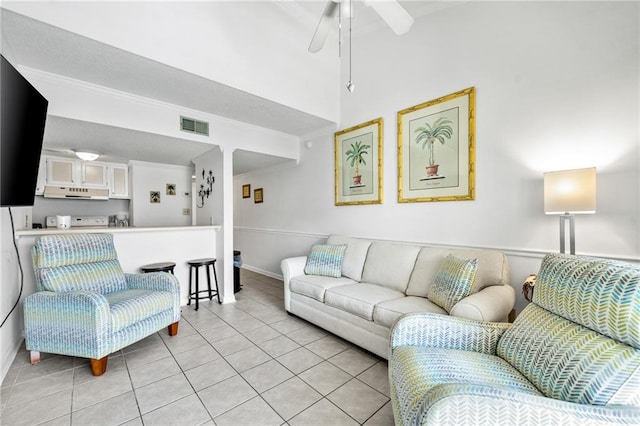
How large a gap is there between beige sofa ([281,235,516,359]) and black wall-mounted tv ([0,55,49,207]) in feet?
7.37

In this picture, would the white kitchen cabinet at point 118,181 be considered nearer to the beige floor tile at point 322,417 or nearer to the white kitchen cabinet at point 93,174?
the white kitchen cabinet at point 93,174

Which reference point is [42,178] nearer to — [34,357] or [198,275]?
[198,275]

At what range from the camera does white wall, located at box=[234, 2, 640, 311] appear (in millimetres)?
1879

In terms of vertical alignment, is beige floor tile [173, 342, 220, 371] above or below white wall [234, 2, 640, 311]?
below

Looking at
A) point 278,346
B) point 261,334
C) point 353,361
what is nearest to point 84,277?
point 261,334

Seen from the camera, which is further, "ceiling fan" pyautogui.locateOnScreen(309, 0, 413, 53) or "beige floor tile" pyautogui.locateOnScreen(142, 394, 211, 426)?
"ceiling fan" pyautogui.locateOnScreen(309, 0, 413, 53)

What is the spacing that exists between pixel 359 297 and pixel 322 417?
0.99m

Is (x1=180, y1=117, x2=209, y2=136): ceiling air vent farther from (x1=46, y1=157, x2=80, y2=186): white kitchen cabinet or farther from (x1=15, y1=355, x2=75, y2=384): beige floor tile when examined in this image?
(x1=46, y1=157, x2=80, y2=186): white kitchen cabinet

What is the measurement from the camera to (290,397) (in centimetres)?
175

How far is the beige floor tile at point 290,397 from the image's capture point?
164 centimetres

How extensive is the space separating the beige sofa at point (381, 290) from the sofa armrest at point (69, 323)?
170 cm

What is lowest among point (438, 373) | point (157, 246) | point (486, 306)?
point (438, 373)

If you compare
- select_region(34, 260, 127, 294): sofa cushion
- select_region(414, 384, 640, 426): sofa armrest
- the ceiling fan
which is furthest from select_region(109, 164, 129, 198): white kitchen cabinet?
select_region(414, 384, 640, 426): sofa armrest

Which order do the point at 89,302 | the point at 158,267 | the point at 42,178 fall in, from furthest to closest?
the point at 42,178 → the point at 158,267 → the point at 89,302
